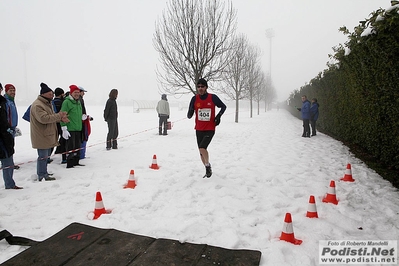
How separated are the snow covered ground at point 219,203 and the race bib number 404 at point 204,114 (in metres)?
1.33

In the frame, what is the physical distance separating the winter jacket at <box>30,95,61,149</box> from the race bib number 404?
2950 millimetres

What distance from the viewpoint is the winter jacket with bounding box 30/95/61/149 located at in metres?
4.93

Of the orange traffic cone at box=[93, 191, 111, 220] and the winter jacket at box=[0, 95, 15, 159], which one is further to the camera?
the winter jacket at box=[0, 95, 15, 159]

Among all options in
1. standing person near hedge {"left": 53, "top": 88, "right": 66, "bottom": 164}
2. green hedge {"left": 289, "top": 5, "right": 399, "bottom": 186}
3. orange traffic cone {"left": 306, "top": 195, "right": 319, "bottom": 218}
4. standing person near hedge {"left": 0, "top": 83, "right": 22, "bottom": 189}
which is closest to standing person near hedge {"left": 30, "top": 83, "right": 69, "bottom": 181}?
standing person near hedge {"left": 0, "top": 83, "right": 22, "bottom": 189}

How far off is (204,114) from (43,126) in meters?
3.38

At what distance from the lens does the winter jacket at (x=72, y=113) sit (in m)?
6.14

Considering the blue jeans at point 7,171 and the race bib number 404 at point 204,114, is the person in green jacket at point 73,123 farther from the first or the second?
the race bib number 404 at point 204,114

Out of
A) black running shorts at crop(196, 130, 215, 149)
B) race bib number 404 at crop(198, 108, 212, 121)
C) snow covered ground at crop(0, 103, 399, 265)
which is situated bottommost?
snow covered ground at crop(0, 103, 399, 265)

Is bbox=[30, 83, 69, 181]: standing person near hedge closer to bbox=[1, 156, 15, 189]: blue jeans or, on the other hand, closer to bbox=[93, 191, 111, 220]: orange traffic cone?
bbox=[1, 156, 15, 189]: blue jeans

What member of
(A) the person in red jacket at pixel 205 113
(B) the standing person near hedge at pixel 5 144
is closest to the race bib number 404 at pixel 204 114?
(A) the person in red jacket at pixel 205 113

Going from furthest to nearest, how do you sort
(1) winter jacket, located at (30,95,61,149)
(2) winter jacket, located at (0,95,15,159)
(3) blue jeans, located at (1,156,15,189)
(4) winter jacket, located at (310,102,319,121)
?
(4) winter jacket, located at (310,102,319,121), (1) winter jacket, located at (30,95,61,149), (3) blue jeans, located at (1,156,15,189), (2) winter jacket, located at (0,95,15,159)

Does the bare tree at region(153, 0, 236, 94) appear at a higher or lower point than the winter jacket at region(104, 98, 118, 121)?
higher

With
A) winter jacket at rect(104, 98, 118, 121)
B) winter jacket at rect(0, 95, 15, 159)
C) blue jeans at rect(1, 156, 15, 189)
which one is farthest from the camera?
winter jacket at rect(104, 98, 118, 121)

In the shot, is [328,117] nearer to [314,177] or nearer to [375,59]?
[375,59]
